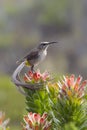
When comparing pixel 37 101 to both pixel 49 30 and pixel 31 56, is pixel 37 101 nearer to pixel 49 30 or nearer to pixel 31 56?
pixel 31 56

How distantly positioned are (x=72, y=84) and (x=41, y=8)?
23.0m

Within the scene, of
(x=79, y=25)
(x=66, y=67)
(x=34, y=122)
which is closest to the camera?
(x=34, y=122)

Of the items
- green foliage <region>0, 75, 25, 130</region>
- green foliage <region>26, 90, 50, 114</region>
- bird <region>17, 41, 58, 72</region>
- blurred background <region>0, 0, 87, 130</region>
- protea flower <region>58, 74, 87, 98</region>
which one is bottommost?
blurred background <region>0, 0, 87, 130</region>

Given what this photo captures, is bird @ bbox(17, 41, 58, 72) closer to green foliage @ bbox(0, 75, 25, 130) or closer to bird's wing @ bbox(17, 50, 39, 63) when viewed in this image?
bird's wing @ bbox(17, 50, 39, 63)

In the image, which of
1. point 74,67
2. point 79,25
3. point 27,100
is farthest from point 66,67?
point 27,100

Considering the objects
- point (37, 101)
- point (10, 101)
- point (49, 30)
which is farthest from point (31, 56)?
point (49, 30)

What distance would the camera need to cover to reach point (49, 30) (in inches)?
914

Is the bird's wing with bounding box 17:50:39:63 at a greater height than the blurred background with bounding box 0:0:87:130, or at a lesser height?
greater

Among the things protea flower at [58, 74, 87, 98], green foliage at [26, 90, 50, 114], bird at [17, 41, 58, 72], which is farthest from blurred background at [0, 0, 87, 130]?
protea flower at [58, 74, 87, 98]

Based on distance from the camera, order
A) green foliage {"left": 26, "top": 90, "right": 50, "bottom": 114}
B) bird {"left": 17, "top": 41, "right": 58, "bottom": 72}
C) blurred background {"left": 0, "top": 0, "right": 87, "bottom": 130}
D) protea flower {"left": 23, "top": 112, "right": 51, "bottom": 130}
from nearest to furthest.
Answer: protea flower {"left": 23, "top": 112, "right": 51, "bottom": 130} → green foliage {"left": 26, "top": 90, "right": 50, "bottom": 114} → bird {"left": 17, "top": 41, "right": 58, "bottom": 72} → blurred background {"left": 0, "top": 0, "right": 87, "bottom": 130}

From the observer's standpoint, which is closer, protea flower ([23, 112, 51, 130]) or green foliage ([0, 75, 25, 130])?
protea flower ([23, 112, 51, 130])

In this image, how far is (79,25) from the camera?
2356 centimetres

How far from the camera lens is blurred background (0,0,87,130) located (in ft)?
67.3

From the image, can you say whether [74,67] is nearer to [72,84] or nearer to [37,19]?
[37,19]
